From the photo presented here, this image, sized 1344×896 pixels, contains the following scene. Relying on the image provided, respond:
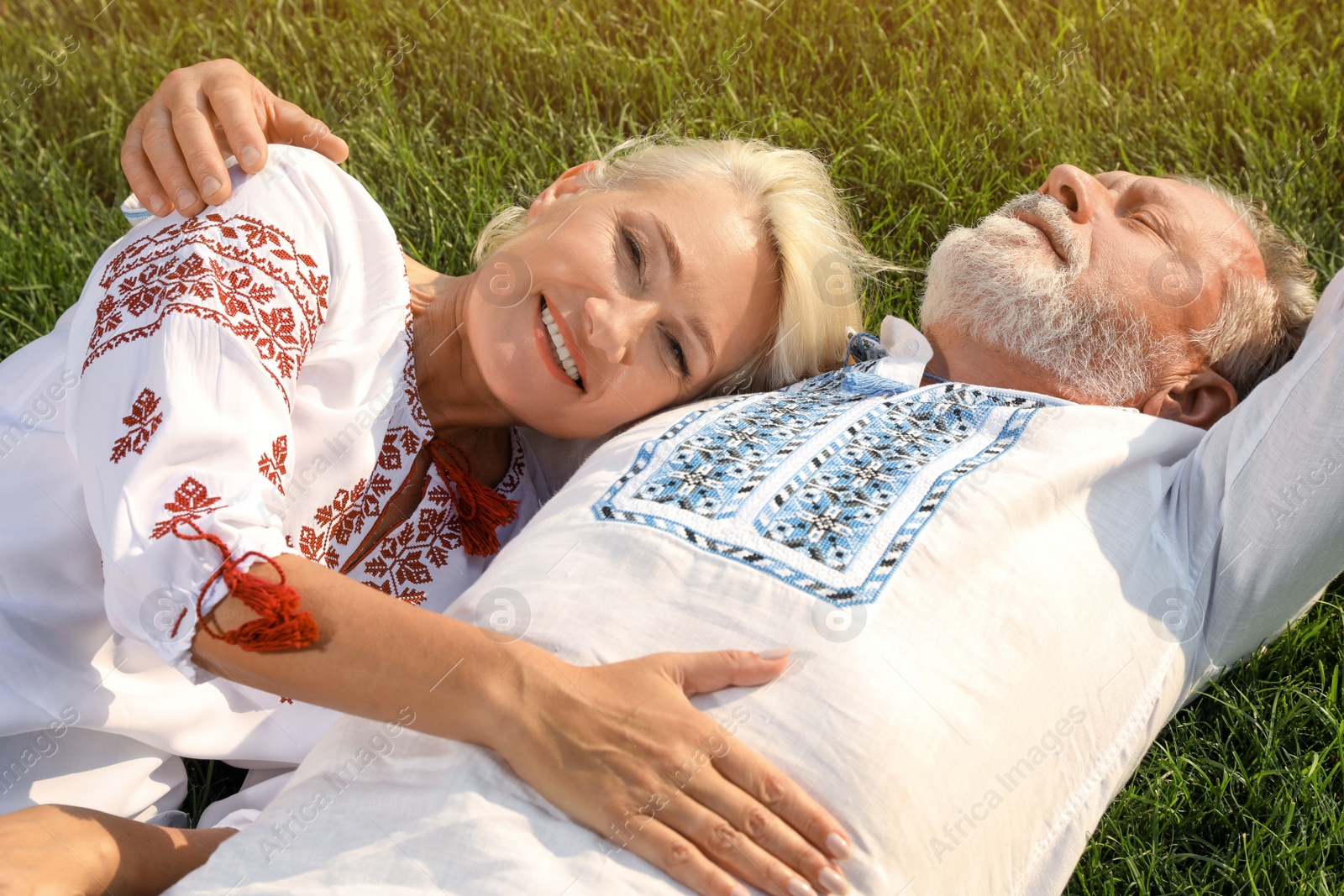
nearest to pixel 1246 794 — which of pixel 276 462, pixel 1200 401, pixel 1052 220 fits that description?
pixel 1200 401

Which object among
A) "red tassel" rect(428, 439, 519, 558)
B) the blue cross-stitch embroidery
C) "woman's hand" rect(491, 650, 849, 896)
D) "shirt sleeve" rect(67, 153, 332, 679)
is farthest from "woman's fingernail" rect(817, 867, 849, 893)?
"red tassel" rect(428, 439, 519, 558)

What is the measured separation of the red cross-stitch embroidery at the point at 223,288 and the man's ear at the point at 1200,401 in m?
1.98

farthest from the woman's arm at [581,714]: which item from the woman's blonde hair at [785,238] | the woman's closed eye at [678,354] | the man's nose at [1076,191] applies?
the man's nose at [1076,191]

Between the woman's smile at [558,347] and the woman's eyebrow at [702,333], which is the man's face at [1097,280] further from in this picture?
the woman's smile at [558,347]

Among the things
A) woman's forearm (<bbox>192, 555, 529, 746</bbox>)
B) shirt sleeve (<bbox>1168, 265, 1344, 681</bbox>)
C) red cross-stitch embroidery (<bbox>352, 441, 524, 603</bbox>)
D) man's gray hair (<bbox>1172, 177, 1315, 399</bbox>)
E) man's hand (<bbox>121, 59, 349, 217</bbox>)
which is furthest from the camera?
man's gray hair (<bbox>1172, 177, 1315, 399</bbox>)

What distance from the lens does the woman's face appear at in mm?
2334

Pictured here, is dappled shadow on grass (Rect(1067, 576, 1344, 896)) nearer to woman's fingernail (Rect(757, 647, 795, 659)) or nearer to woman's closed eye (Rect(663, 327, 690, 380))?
woman's fingernail (Rect(757, 647, 795, 659))

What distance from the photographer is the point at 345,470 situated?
2193 millimetres

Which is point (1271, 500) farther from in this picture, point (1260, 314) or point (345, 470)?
point (345, 470)

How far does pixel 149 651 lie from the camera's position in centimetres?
216

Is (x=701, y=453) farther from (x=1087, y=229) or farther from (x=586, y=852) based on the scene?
(x=1087, y=229)

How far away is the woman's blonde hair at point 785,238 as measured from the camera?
264 centimetres

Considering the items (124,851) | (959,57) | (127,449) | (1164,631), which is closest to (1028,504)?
(1164,631)

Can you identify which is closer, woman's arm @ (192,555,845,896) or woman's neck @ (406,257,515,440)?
woman's arm @ (192,555,845,896)
